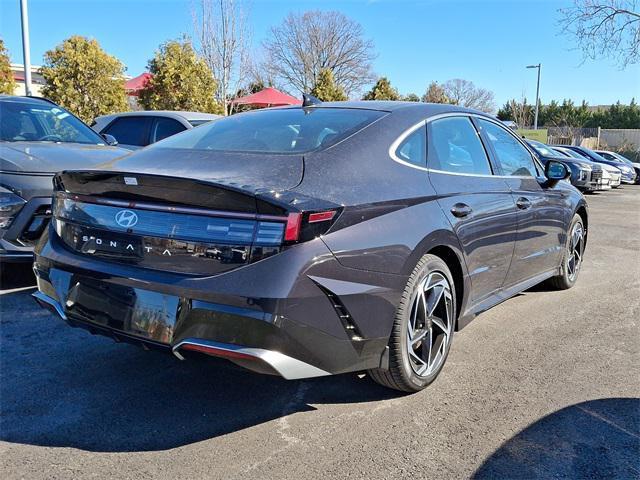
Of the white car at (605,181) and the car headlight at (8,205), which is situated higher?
the car headlight at (8,205)

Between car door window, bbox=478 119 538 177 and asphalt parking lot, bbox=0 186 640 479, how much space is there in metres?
1.32

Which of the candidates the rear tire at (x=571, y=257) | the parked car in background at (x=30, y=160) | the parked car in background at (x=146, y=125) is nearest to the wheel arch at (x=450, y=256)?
the rear tire at (x=571, y=257)

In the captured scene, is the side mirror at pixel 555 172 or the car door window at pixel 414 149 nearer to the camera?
the car door window at pixel 414 149

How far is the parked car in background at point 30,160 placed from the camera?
448 centimetres

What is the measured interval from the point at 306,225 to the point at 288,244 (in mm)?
117

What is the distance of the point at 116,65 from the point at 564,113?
4670 centimetres

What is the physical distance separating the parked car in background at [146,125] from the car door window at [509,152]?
482cm

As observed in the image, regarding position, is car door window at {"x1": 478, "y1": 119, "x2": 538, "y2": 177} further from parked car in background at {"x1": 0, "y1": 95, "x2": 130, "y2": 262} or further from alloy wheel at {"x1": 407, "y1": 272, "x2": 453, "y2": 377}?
parked car in background at {"x1": 0, "y1": 95, "x2": 130, "y2": 262}

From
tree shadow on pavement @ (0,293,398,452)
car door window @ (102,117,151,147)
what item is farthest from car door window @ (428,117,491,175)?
car door window @ (102,117,151,147)

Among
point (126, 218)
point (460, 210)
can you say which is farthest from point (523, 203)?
point (126, 218)

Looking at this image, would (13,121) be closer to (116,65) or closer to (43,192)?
(43,192)

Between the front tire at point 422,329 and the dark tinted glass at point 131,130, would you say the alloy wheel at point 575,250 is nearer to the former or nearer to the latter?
the front tire at point 422,329

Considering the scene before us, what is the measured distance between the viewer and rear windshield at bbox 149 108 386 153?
121 inches

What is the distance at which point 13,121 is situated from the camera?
5.71 meters
